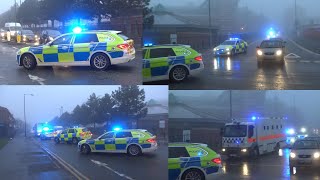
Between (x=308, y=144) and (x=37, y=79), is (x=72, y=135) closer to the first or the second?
(x=37, y=79)

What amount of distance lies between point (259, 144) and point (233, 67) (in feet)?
4.81

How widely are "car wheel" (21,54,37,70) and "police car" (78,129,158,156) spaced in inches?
47.0

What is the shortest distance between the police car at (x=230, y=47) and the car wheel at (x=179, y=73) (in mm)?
487

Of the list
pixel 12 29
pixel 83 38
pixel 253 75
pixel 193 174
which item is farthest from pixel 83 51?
pixel 253 75

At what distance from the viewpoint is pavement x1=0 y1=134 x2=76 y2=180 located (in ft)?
16.3

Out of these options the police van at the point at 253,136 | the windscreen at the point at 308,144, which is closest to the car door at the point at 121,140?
the police van at the point at 253,136

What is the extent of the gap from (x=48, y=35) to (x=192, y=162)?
2575mm

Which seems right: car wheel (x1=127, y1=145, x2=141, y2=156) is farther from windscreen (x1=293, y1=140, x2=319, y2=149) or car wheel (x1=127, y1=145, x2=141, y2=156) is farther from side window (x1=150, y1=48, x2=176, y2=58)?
windscreen (x1=293, y1=140, x2=319, y2=149)

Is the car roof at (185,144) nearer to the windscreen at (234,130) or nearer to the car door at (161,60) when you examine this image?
the windscreen at (234,130)

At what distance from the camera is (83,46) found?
5.35 meters

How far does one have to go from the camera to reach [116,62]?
212 inches

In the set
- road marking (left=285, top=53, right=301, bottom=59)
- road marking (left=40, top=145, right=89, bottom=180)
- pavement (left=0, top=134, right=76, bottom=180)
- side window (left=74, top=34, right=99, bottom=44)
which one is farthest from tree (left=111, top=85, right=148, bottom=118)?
road marking (left=285, top=53, right=301, bottom=59)

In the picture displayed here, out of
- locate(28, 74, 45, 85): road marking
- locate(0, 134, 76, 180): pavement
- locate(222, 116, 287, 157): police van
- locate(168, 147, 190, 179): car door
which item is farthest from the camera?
locate(222, 116, 287, 157): police van

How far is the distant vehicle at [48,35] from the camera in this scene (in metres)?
5.43
